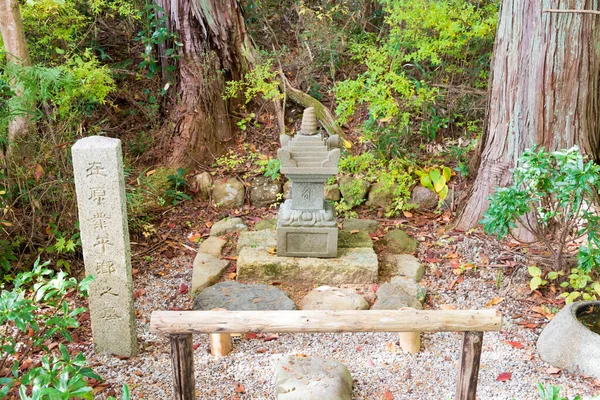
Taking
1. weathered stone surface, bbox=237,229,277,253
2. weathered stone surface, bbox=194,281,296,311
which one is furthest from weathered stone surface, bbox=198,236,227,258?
weathered stone surface, bbox=194,281,296,311

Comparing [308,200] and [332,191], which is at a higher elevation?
[308,200]

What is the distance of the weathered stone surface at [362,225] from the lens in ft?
20.0

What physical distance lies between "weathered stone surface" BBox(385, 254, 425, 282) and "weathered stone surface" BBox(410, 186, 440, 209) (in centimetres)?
106

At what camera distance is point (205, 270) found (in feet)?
17.4

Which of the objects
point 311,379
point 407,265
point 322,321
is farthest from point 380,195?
point 322,321

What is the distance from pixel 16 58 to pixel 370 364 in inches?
162

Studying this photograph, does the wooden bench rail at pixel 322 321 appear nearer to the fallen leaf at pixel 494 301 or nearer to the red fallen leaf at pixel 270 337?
the red fallen leaf at pixel 270 337

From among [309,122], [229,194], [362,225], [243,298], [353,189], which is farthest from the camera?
[229,194]

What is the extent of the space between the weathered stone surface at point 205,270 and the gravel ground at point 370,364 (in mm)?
208

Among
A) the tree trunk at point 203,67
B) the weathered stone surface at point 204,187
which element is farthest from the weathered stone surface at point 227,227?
the tree trunk at point 203,67

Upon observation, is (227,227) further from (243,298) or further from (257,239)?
(243,298)

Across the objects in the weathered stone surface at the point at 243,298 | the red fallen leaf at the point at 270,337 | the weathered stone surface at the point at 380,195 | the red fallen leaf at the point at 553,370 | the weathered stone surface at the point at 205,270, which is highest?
the weathered stone surface at the point at 380,195

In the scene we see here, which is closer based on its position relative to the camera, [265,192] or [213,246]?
[213,246]

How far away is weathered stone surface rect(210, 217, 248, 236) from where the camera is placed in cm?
614
